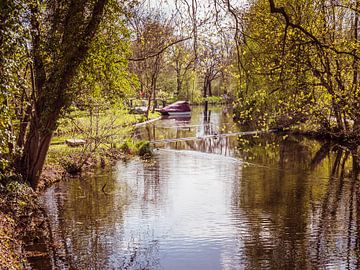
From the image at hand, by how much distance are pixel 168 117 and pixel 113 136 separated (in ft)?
72.5

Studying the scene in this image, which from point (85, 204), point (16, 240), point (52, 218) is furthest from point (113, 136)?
point (16, 240)

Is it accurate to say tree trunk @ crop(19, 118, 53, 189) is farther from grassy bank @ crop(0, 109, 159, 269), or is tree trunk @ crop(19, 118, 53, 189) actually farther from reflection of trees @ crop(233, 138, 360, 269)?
reflection of trees @ crop(233, 138, 360, 269)

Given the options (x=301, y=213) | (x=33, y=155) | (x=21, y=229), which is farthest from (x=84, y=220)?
(x=301, y=213)

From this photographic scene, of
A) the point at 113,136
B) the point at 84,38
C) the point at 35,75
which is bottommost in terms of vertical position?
the point at 113,136

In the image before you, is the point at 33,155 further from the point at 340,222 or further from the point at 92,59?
the point at 340,222

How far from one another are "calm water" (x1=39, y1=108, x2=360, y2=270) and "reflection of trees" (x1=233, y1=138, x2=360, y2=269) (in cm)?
2

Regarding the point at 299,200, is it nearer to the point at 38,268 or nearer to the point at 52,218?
the point at 52,218

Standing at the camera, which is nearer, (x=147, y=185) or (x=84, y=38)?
(x=84, y=38)

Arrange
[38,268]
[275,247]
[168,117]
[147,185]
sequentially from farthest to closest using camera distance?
[168,117] < [147,185] < [275,247] < [38,268]

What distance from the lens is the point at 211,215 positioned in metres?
11.8

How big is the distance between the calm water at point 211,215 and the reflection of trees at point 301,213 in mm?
23

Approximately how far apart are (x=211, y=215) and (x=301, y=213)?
231 cm

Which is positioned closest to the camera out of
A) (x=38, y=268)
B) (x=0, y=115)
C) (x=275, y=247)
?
(x=0, y=115)

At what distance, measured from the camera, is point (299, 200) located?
1310cm
